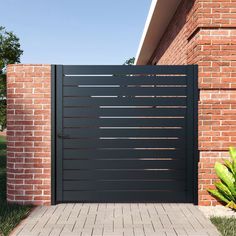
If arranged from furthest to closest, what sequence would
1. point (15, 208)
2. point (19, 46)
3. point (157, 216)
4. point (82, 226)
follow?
point (19, 46) < point (15, 208) < point (157, 216) < point (82, 226)

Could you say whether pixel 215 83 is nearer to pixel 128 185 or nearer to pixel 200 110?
pixel 200 110

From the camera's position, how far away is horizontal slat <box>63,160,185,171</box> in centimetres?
630

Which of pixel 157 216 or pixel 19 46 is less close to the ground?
pixel 19 46

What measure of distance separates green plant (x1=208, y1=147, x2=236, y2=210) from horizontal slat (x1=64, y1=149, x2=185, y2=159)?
0.70m

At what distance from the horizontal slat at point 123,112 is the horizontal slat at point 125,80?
422 millimetres

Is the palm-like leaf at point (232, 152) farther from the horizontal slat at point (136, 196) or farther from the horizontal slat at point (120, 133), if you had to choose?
the horizontal slat at point (136, 196)

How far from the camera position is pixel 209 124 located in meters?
6.17

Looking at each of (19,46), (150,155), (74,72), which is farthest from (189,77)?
(19,46)

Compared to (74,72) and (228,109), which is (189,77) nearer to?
(228,109)

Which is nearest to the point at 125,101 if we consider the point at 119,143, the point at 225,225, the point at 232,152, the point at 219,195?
the point at 119,143

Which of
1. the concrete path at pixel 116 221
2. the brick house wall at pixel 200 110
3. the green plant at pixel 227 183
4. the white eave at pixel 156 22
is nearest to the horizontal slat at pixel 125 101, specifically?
the brick house wall at pixel 200 110

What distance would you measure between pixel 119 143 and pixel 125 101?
2.26ft

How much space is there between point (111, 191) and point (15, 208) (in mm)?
1523

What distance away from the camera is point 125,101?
627 cm
